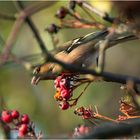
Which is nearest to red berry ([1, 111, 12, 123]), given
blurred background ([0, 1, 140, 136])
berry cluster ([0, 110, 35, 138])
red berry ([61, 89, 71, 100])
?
berry cluster ([0, 110, 35, 138])

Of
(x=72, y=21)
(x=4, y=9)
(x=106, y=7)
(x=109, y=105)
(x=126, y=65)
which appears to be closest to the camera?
(x=72, y=21)

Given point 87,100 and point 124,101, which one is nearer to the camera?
point 124,101

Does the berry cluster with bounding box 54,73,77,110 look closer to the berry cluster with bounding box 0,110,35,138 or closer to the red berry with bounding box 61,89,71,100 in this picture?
the red berry with bounding box 61,89,71,100

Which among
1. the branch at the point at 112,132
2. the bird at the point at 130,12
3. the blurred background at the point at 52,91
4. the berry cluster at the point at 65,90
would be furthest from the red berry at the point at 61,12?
the blurred background at the point at 52,91

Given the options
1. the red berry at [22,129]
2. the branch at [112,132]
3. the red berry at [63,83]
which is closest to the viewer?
the branch at [112,132]

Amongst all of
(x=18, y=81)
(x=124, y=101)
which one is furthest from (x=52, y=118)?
(x=124, y=101)

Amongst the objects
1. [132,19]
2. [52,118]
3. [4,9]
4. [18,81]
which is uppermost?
[4,9]

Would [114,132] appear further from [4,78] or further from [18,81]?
[18,81]

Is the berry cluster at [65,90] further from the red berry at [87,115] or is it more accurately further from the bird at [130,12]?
the bird at [130,12]
